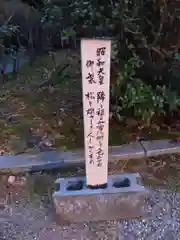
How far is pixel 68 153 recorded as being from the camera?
10.5ft

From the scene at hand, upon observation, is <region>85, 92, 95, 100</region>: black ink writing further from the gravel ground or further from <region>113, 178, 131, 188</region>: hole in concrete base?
the gravel ground

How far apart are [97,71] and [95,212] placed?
42.9 inches

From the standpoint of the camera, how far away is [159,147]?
127 inches

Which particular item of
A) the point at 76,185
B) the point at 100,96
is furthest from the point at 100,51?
the point at 76,185

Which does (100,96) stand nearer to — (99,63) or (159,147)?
(99,63)

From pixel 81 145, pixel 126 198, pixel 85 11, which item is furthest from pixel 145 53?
pixel 126 198

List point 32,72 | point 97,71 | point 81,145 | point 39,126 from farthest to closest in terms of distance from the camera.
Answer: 1. point 32,72
2. point 39,126
3. point 81,145
4. point 97,71

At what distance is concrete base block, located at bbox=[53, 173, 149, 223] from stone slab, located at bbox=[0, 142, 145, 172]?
529mm

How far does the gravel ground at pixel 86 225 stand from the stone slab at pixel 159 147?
55 centimetres

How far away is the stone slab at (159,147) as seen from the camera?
3.20 metres

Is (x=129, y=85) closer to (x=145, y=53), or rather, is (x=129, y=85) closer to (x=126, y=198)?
(x=145, y=53)

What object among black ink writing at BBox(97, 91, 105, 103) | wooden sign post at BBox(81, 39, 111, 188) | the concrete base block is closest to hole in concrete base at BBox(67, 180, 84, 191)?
the concrete base block

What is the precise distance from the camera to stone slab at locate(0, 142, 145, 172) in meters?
3.07

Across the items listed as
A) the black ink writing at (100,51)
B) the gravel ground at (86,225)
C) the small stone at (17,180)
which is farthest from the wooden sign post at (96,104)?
the small stone at (17,180)
